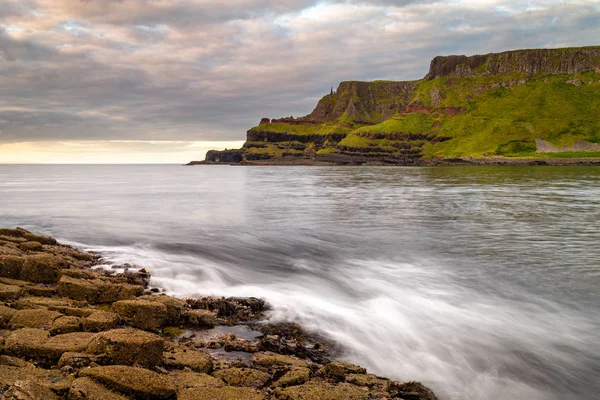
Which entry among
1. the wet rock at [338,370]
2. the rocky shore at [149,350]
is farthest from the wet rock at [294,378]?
the wet rock at [338,370]

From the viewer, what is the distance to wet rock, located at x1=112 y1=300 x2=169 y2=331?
9.53 m

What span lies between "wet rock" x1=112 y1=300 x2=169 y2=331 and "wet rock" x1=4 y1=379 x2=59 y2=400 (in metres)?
4.18

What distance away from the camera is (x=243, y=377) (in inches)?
285

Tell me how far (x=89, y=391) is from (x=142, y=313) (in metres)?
4.23

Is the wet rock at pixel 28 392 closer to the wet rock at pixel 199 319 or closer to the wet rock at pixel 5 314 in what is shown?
the wet rock at pixel 5 314

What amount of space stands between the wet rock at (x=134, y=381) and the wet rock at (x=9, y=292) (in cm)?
500

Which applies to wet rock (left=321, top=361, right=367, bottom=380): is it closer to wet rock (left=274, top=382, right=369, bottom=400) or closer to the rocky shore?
the rocky shore

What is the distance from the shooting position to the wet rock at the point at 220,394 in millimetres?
6139

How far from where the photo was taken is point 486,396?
816 cm

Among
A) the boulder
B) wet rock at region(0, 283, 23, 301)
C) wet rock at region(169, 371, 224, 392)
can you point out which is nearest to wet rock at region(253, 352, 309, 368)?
wet rock at region(169, 371, 224, 392)

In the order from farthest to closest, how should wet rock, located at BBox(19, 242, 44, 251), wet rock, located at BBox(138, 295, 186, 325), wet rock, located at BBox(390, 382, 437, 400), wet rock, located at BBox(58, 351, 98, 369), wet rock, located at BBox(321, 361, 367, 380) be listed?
wet rock, located at BBox(19, 242, 44, 251) → wet rock, located at BBox(138, 295, 186, 325) → wet rock, located at BBox(321, 361, 367, 380) → wet rock, located at BBox(390, 382, 437, 400) → wet rock, located at BBox(58, 351, 98, 369)

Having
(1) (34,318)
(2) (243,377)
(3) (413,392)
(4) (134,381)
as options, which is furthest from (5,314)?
(3) (413,392)

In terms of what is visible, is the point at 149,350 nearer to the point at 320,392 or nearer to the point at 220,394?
the point at 220,394

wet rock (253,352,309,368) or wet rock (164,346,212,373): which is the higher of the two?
wet rock (164,346,212,373)
